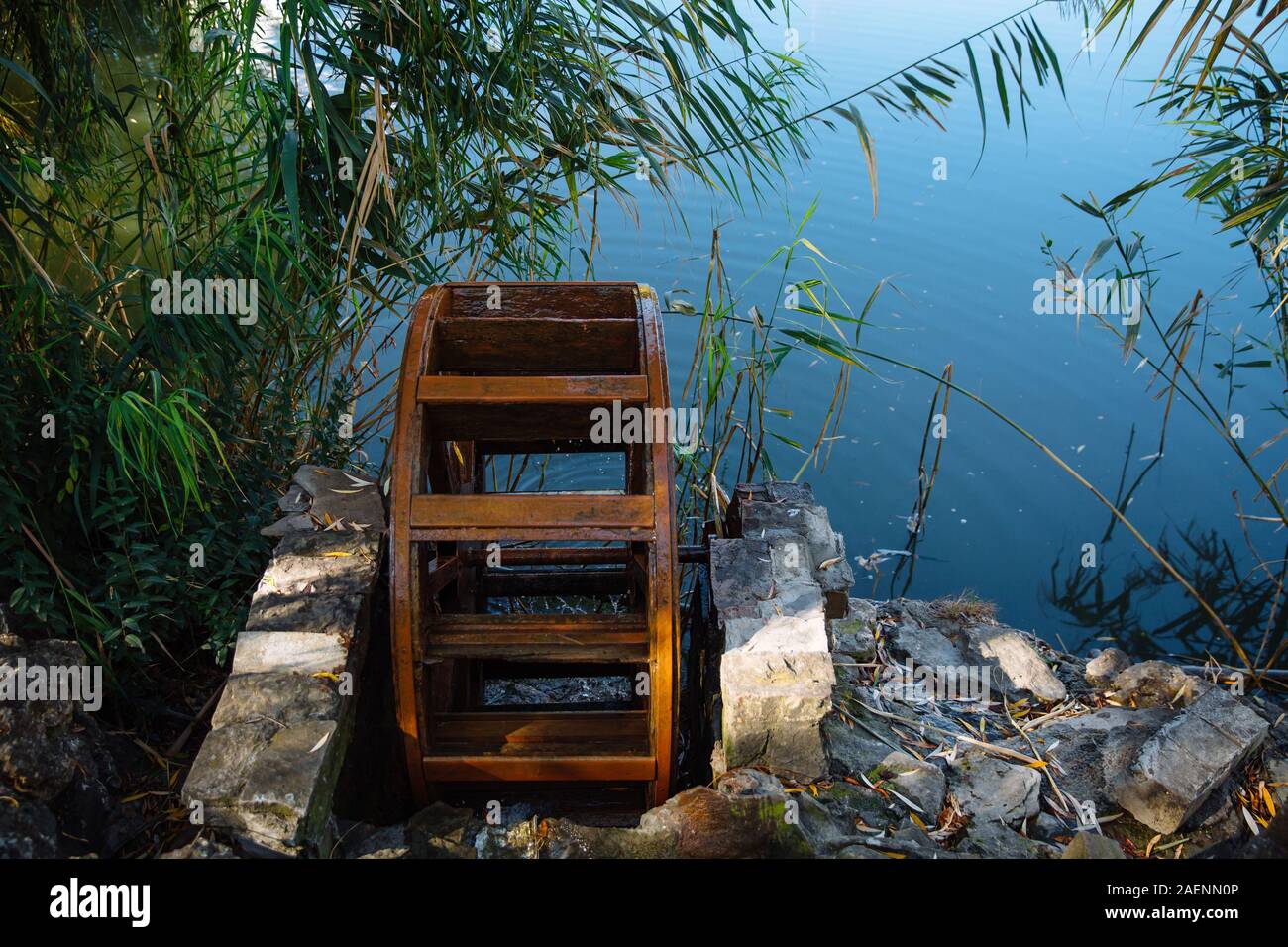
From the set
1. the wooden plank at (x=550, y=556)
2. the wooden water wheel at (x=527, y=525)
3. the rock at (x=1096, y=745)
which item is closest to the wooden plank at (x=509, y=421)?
the wooden water wheel at (x=527, y=525)

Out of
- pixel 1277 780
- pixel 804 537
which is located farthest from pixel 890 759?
pixel 1277 780

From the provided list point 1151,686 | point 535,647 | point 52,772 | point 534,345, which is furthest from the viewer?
point 1151,686

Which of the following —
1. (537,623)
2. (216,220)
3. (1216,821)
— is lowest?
(1216,821)

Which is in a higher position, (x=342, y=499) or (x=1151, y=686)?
(x=342, y=499)

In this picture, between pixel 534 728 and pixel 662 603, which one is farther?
pixel 534 728

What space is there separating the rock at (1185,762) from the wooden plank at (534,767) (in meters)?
1.46

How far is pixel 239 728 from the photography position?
9.74 feet

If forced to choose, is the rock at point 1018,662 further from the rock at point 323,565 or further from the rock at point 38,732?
the rock at point 38,732

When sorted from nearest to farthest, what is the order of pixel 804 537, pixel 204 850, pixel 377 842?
1. pixel 204 850
2. pixel 377 842
3. pixel 804 537

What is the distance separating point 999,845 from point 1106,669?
1.65m

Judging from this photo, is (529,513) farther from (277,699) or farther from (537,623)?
(277,699)

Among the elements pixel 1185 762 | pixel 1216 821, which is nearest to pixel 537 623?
pixel 1185 762

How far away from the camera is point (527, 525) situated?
11.0ft

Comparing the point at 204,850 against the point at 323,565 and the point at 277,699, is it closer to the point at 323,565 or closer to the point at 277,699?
the point at 277,699
